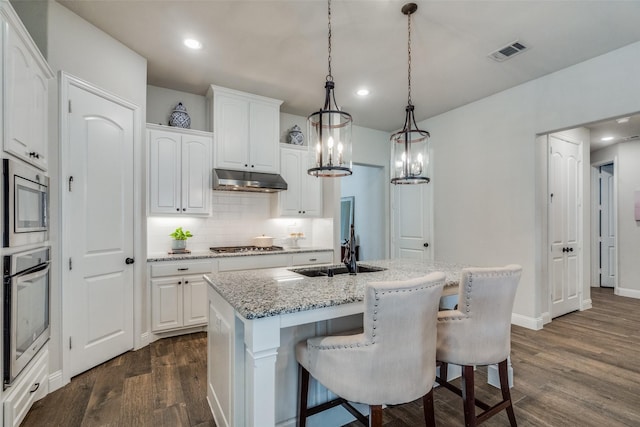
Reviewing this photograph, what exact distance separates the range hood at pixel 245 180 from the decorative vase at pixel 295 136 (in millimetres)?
722

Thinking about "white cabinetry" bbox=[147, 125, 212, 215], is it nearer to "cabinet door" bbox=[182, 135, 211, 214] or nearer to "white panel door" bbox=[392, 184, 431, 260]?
"cabinet door" bbox=[182, 135, 211, 214]

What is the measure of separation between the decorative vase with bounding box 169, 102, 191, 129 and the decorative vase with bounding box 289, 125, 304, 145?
141 cm

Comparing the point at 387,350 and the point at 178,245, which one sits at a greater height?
the point at 178,245

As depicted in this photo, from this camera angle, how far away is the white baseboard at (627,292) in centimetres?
509

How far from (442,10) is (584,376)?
3.15m

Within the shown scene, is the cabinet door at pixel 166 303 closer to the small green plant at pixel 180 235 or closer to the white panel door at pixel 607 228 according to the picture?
the small green plant at pixel 180 235

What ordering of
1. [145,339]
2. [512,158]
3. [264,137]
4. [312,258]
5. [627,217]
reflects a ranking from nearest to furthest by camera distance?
[145,339] → [512,158] → [264,137] → [312,258] → [627,217]

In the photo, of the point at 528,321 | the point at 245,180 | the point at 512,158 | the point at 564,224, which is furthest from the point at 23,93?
the point at 564,224

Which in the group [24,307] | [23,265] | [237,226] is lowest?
[24,307]

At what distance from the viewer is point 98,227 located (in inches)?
103

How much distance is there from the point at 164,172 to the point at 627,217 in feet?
24.0

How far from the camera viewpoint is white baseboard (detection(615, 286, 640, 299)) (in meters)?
5.09

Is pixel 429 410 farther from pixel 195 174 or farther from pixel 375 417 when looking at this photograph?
pixel 195 174

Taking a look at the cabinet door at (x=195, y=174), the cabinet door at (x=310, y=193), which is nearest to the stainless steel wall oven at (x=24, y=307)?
the cabinet door at (x=195, y=174)
